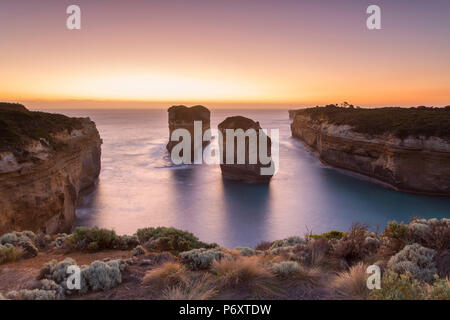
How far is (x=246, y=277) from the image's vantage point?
4539mm

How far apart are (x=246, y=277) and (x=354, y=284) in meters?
1.82

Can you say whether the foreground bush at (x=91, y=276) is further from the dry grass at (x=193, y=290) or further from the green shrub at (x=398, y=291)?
the green shrub at (x=398, y=291)

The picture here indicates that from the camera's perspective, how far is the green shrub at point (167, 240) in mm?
7699

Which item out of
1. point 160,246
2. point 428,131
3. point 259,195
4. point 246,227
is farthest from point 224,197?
point 428,131

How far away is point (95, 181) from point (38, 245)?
21632 mm

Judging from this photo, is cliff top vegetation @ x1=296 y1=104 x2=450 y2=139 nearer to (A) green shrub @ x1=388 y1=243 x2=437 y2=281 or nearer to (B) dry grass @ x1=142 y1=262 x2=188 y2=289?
(A) green shrub @ x1=388 y1=243 x2=437 y2=281

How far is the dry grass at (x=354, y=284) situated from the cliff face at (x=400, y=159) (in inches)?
964

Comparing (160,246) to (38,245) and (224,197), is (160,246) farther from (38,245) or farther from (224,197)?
(224,197)

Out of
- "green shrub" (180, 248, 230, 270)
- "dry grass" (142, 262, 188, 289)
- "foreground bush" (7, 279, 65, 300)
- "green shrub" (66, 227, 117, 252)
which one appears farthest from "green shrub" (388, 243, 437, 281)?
"green shrub" (66, 227, 117, 252)

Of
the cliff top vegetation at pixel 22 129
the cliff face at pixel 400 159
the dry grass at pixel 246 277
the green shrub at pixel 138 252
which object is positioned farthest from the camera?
the cliff face at pixel 400 159

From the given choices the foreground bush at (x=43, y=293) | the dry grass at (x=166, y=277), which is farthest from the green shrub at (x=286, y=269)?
the foreground bush at (x=43, y=293)

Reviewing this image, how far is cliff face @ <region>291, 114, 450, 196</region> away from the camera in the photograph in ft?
75.1

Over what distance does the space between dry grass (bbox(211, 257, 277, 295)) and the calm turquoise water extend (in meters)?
11.4

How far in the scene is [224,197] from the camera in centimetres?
2442
